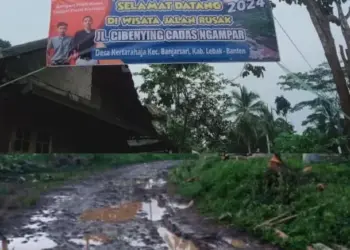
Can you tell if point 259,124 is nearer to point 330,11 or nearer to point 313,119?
point 313,119

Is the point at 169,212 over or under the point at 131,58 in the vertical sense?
under

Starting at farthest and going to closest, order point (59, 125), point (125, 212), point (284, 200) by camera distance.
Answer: point (59, 125) → point (125, 212) → point (284, 200)

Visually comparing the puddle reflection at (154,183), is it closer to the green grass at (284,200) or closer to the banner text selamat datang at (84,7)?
the green grass at (284,200)

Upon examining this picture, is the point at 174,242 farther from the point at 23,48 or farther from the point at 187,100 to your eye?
the point at 187,100

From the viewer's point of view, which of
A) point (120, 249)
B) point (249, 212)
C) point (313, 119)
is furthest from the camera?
point (313, 119)

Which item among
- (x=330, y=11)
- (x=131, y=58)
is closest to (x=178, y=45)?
(x=131, y=58)

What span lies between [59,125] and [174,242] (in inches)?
391

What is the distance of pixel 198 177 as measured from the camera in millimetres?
8938

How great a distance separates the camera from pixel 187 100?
27359mm

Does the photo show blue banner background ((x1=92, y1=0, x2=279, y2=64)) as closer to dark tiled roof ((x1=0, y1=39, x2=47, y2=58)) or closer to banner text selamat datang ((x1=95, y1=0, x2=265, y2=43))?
banner text selamat datang ((x1=95, y1=0, x2=265, y2=43))

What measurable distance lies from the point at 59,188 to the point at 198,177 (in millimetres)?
3270

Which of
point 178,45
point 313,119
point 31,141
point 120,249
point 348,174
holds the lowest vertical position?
point 120,249

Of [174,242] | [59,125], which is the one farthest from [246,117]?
[174,242]

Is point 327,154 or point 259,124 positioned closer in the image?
point 327,154
